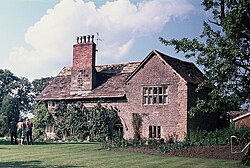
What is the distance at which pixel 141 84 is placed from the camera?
38.9 meters

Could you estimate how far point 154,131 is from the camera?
37406 mm

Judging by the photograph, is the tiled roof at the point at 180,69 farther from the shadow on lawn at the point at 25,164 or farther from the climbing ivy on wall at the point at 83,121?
the shadow on lawn at the point at 25,164

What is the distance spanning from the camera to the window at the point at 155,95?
37.5m

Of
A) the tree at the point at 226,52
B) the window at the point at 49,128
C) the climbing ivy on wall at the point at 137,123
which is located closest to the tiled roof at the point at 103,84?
the climbing ivy on wall at the point at 137,123

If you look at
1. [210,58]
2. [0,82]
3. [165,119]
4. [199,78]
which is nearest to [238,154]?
[210,58]

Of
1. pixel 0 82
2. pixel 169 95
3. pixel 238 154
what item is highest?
pixel 0 82

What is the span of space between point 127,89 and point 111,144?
11015mm

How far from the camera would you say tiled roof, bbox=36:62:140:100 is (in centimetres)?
4081

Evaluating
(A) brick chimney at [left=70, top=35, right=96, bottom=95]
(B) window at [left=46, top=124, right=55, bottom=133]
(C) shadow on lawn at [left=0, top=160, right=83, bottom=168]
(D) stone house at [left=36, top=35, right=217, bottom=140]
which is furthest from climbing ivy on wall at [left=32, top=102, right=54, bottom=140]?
(C) shadow on lawn at [left=0, top=160, right=83, bottom=168]

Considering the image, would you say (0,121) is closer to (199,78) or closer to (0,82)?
(199,78)

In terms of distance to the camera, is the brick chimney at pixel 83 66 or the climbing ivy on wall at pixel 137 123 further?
the brick chimney at pixel 83 66

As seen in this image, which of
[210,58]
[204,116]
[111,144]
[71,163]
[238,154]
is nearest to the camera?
[71,163]

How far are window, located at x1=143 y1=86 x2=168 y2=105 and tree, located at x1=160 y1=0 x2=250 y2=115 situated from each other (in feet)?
57.2

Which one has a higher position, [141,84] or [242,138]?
[141,84]
